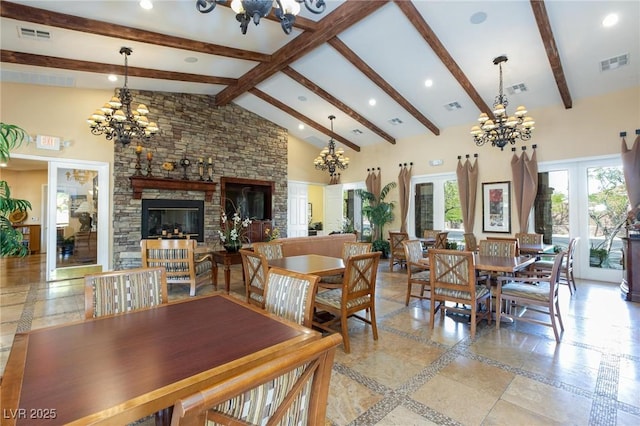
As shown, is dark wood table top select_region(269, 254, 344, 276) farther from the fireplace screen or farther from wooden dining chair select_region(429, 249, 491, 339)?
the fireplace screen

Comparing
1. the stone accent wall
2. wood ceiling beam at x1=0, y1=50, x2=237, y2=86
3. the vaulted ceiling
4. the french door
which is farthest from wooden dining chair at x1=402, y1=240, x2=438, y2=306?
wood ceiling beam at x1=0, y1=50, x2=237, y2=86

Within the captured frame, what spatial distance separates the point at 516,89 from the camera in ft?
19.1

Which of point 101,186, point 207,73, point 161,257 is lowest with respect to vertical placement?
point 161,257

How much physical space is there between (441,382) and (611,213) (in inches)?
224

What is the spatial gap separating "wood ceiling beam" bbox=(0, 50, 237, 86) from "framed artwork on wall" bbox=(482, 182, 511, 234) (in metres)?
6.68

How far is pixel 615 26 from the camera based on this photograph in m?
4.21

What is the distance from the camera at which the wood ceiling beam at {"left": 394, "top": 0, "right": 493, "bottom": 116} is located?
426 cm

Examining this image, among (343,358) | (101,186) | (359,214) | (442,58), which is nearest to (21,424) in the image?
(343,358)

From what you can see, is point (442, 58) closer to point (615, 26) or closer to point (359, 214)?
point (615, 26)

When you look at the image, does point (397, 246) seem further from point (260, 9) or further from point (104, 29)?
point (104, 29)

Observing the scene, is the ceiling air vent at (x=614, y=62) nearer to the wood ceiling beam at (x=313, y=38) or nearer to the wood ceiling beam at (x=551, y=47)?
the wood ceiling beam at (x=551, y=47)

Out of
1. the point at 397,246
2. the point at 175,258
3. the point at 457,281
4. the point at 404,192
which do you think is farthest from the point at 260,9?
the point at 404,192

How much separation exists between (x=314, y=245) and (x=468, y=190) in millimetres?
4247

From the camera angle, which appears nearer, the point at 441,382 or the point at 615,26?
the point at 441,382
